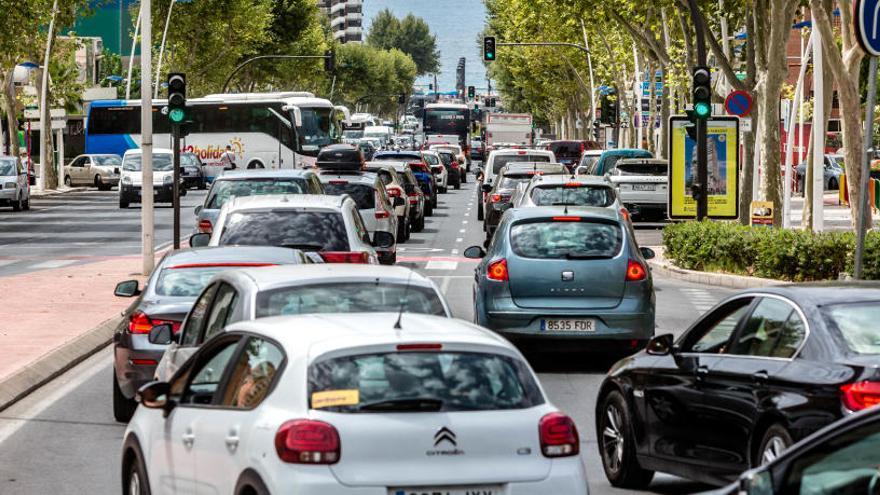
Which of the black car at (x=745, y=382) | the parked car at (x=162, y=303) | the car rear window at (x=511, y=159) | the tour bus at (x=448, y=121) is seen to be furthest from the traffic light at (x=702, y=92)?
the tour bus at (x=448, y=121)

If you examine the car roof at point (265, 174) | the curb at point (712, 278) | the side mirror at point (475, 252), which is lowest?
the curb at point (712, 278)

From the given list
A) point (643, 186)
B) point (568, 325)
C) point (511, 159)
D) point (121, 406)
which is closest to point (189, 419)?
point (121, 406)

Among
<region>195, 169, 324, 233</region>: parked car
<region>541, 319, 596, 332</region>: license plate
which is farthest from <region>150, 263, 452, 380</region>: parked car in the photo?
<region>195, 169, 324, 233</region>: parked car

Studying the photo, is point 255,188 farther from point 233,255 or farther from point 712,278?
point 233,255

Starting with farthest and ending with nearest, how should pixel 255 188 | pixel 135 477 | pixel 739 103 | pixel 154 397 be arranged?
pixel 739 103
pixel 255 188
pixel 135 477
pixel 154 397

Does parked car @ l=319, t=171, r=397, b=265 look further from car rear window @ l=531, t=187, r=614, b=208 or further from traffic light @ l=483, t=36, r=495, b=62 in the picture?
traffic light @ l=483, t=36, r=495, b=62

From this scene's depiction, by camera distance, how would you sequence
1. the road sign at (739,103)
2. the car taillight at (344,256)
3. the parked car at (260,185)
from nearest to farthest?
the car taillight at (344,256) → the parked car at (260,185) → the road sign at (739,103)

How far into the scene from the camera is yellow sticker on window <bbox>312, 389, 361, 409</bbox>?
21.7ft

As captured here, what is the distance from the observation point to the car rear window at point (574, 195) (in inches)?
979

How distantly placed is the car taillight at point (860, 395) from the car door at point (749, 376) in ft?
1.37

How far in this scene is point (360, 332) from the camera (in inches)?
275

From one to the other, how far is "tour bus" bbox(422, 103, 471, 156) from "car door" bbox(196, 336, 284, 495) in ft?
317

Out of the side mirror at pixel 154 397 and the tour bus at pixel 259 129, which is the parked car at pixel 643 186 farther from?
the side mirror at pixel 154 397

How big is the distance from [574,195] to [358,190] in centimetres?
497
